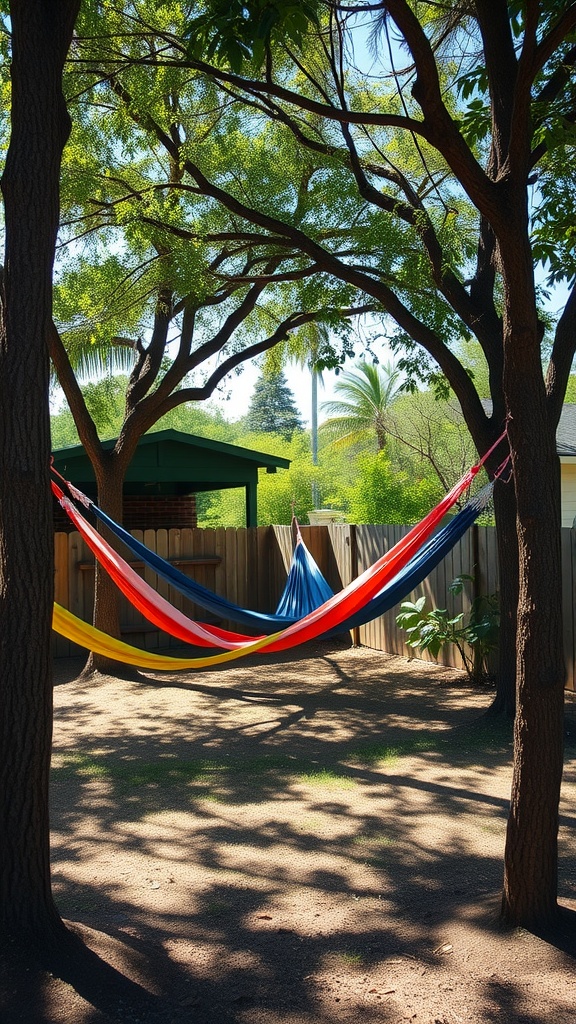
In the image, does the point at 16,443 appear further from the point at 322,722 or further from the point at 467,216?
the point at 467,216

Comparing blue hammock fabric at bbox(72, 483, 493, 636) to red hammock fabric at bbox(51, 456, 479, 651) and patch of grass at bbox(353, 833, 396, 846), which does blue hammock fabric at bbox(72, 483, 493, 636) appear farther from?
patch of grass at bbox(353, 833, 396, 846)

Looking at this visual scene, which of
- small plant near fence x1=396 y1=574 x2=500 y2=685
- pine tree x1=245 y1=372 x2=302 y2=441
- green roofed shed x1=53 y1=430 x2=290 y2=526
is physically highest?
pine tree x1=245 y1=372 x2=302 y2=441

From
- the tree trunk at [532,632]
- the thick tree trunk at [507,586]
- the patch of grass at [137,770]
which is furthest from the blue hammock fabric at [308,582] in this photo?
the tree trunk at [532,632]

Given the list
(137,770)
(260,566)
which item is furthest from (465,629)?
(260,566)

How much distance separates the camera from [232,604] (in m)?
6.92

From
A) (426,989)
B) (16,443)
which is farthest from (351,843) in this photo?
(16,443)

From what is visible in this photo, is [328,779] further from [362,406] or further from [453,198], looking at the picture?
[362,406]

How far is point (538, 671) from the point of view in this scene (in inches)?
107

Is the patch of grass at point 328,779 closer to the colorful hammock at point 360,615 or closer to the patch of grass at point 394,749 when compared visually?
the patch of grass at point 394,749

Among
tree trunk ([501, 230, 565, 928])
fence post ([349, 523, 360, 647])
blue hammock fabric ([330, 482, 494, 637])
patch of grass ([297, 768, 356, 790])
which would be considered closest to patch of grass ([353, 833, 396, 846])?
patch of grass ([297, 768, 356, 790])

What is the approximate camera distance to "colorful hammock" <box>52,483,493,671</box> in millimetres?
5699

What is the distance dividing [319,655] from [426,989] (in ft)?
21.3

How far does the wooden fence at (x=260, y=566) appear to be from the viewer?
7531 millimetres

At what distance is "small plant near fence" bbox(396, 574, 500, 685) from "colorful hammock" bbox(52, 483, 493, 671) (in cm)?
99
